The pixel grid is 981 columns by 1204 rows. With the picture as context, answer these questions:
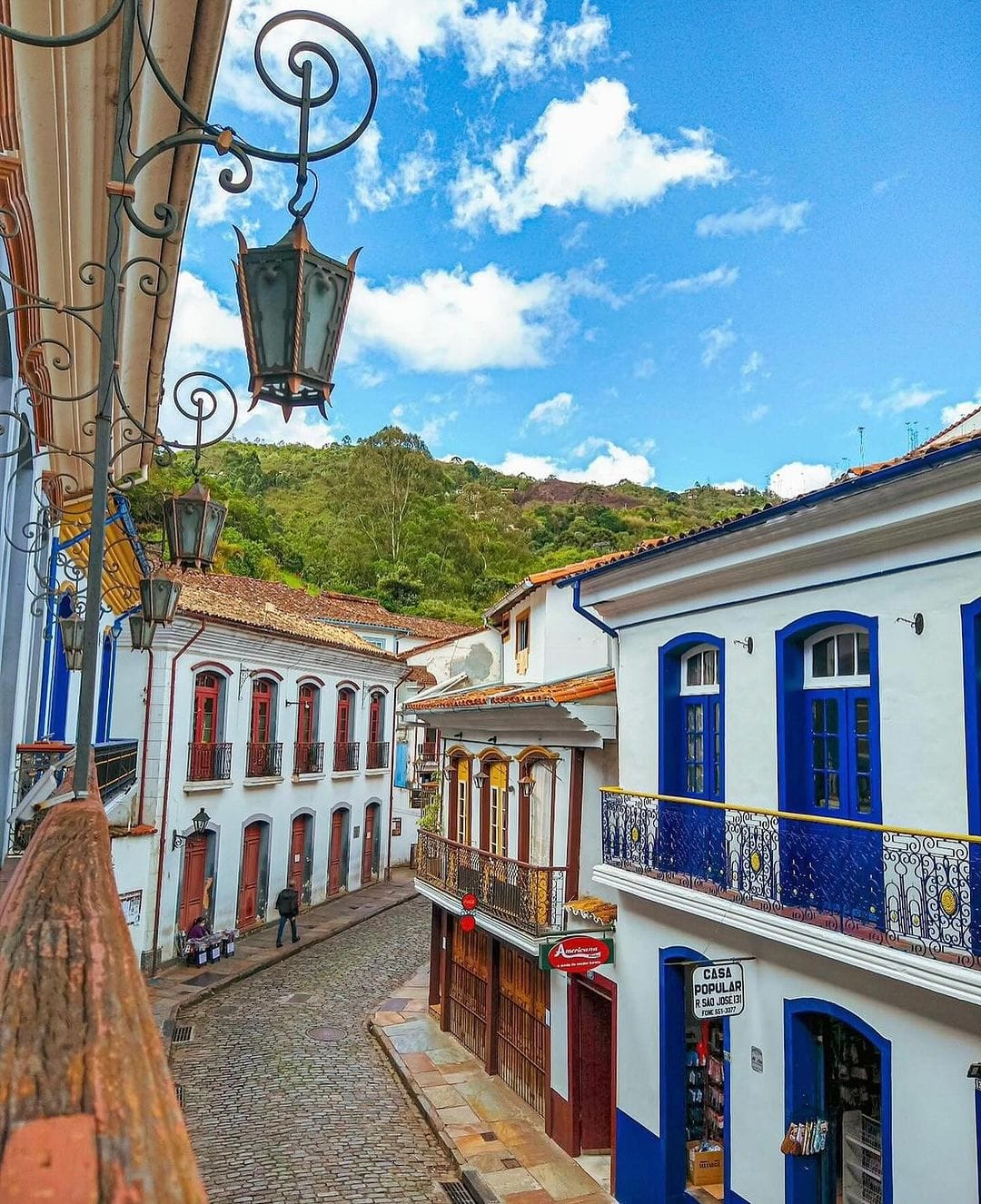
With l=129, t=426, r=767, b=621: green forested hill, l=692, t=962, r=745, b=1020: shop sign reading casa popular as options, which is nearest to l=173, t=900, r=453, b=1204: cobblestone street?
l=692, t=962, r=745, b=1020: shop sign reading casa popular

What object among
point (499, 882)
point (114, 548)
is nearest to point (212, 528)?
point (114, 548)

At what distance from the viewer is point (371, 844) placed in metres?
29.5

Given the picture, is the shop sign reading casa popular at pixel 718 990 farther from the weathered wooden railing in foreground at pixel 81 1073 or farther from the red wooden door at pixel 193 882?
the red wooden door at pixel 193 882

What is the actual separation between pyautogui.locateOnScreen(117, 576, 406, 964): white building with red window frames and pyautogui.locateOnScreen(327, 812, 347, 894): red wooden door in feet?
0.17

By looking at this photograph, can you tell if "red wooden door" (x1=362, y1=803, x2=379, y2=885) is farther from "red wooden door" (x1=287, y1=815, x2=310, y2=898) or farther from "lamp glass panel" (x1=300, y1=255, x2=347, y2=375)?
"lamp glass panel" (x1=300, y1=255, x2=347, y2=375)

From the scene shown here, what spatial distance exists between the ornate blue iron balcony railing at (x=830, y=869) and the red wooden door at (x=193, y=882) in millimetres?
13689

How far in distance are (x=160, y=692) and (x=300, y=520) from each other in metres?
43.3

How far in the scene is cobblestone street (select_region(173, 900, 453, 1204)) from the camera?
1108 cm

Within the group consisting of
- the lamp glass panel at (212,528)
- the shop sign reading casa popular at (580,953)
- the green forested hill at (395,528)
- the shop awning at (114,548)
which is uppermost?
the green forested hill at (395,528)

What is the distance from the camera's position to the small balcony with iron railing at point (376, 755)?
28.6 m

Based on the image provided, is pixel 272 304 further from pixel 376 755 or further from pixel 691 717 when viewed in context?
pixel 376 755

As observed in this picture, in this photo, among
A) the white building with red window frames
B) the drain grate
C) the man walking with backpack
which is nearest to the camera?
the drain grate

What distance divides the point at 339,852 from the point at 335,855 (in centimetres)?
25

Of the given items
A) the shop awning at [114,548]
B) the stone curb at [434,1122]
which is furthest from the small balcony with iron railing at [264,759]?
the stone curb at [434,1122]
